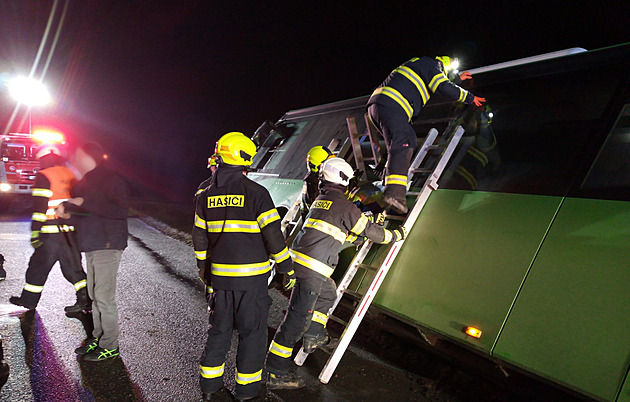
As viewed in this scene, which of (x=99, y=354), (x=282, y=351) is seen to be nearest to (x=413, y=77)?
(x=282, y=351)

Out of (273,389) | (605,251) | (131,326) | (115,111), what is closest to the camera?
(605,251)

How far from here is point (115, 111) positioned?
35875mm

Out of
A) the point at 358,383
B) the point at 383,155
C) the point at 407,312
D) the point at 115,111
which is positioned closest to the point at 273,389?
the point at 358,383

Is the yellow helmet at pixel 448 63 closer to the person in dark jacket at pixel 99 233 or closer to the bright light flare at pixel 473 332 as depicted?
the bright light flare at pixel 473 332

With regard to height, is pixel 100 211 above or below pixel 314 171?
below

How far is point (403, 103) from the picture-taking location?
340 centimetres

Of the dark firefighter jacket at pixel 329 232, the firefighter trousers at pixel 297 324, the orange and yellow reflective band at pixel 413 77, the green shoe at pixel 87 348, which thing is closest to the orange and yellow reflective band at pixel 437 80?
the orange and yellow reflective band at pixel 413 77

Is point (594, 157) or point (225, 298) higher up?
point (594, 157)

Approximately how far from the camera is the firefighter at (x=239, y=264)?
2.62m

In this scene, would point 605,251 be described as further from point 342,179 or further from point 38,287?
point 38,287

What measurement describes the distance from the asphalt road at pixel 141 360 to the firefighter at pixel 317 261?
274 mm

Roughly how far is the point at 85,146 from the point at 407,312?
10.9 feet

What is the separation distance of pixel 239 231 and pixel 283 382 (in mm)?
1357

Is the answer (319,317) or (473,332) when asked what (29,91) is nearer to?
(319,317)
